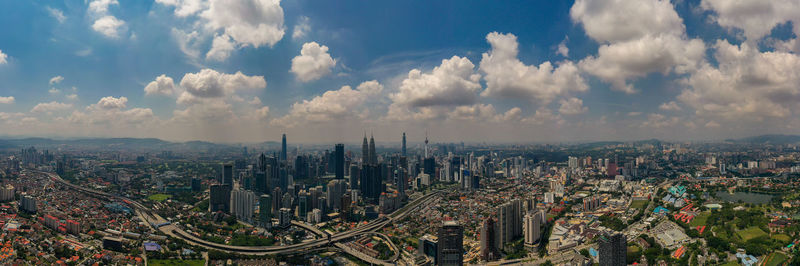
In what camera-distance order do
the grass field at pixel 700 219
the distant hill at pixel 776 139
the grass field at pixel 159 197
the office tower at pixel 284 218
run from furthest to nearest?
1. the distant hill at pixel 776 139
2. the grass field at pixel 159 197
3. the office tower at pixel 284 218
4. the grass field at pixel 700 219

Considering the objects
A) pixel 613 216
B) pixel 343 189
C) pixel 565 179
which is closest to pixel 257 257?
pixel 343 189

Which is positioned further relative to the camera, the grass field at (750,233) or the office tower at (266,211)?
the office tower at (266,211)

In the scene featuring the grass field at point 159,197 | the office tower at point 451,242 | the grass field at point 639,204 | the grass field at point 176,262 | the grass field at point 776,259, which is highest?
the office tower at point 451,242

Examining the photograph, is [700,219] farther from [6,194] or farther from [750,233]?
[6,194]

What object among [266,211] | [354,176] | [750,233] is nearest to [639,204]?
[750,233]

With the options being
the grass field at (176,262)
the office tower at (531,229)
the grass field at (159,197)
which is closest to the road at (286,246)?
the grass field at (159,197)

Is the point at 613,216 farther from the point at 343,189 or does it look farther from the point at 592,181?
the point at 343,189

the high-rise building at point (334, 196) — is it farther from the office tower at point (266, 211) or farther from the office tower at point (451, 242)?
the office tower at point (451, 242)
